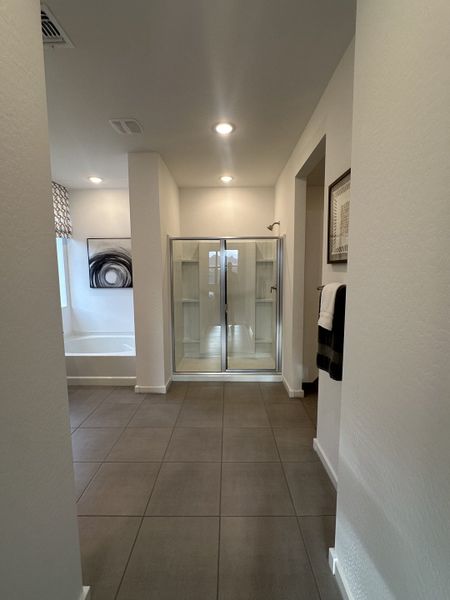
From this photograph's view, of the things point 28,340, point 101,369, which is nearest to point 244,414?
point 101,369

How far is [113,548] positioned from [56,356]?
1.10 m

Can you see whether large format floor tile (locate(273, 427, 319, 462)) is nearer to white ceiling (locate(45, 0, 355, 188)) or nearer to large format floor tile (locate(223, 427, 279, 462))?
large format floor tile (locate(223, 427, 279, 462))

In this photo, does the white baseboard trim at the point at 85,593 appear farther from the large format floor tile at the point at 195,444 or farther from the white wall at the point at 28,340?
the large format floor tile at the point at 195,444

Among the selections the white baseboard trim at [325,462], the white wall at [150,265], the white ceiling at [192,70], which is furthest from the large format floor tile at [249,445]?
the white ceiling at [192,70]

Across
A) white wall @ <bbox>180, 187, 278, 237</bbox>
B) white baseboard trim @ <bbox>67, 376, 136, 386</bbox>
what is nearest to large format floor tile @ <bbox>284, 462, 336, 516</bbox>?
white baseboard trim @ <bbox>67, 376, 136, 386</bbox>

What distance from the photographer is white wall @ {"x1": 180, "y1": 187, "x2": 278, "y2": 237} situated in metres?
3.85

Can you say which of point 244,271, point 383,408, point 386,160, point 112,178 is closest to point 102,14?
point 386,160

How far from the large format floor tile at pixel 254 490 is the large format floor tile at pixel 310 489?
5 centimetres

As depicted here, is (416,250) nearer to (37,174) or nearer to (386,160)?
(386,160)

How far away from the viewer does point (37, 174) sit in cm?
81

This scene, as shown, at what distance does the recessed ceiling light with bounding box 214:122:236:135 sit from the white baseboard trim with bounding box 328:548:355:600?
2671mm

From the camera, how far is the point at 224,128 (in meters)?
2.19

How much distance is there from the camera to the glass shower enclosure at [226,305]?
3492mm

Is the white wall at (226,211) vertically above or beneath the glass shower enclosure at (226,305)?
above
